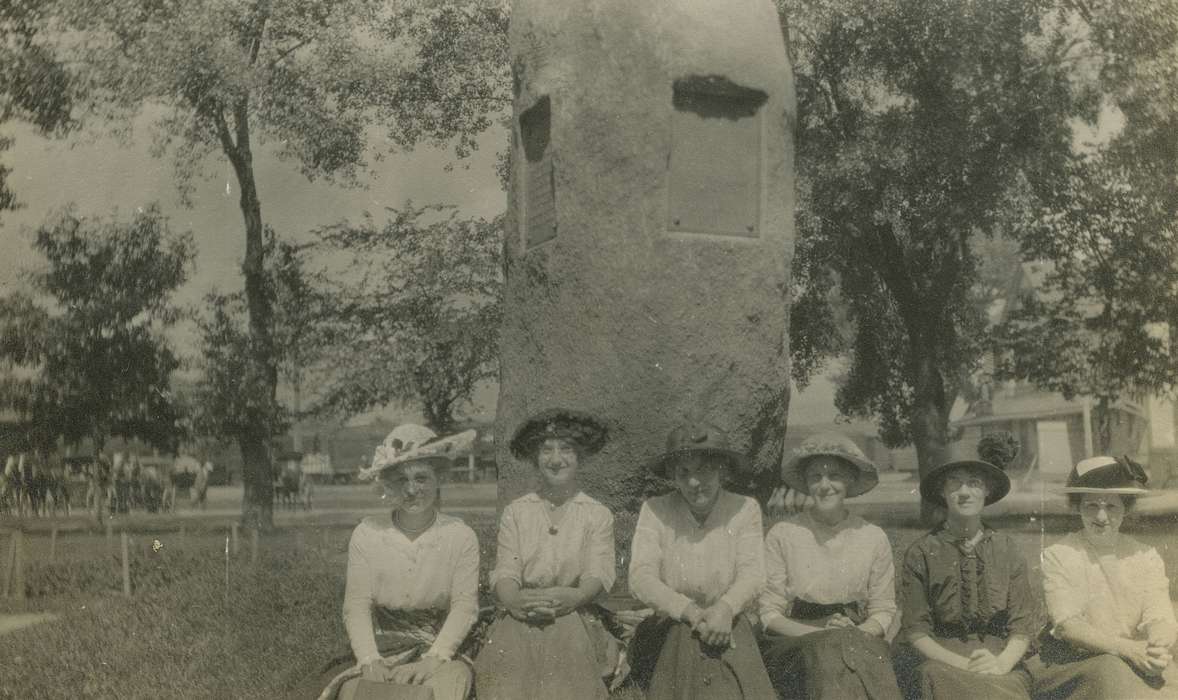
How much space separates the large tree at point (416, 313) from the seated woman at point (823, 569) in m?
9.60

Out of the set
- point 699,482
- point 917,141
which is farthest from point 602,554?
point 917,141

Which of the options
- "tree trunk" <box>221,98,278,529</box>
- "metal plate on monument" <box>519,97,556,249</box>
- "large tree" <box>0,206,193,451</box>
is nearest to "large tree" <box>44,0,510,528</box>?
"tree trunk" <box>221,98,278,529</box>

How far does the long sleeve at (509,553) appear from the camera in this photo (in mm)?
4164

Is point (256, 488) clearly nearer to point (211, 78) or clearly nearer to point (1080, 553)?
point (211, 78)

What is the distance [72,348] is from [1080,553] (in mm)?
10209

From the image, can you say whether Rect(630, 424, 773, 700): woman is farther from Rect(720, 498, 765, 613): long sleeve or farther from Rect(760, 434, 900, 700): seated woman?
Rect(760, 434, 900, 700): seated woman

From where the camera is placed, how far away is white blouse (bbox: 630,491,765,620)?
417cm

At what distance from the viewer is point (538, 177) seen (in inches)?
219

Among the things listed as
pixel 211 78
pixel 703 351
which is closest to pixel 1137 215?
pixel 703 351

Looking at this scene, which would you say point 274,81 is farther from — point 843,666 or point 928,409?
point 843,666

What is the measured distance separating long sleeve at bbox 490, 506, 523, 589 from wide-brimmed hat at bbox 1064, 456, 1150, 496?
224cm

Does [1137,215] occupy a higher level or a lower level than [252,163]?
lower

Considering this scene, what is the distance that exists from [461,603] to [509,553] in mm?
311

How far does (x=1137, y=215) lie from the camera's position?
1005 cm
